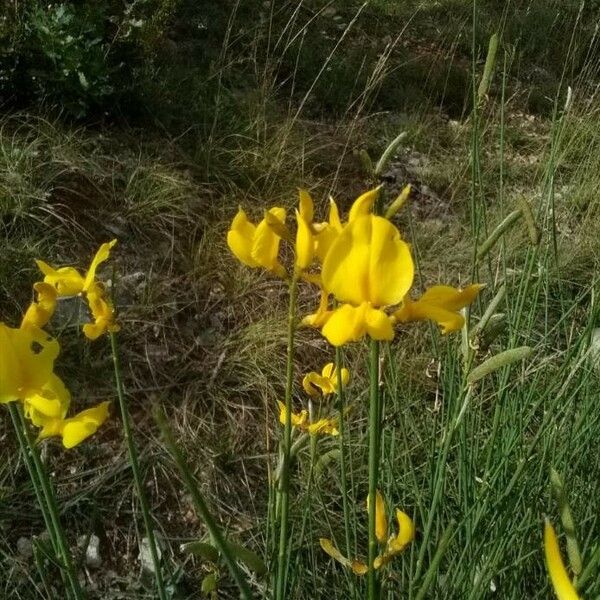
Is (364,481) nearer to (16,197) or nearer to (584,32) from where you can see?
(16,197)

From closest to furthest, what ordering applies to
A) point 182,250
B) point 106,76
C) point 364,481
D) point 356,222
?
point 356,222 < point 364,481 < point 182,250 < point 106,76

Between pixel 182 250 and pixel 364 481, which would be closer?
pixel 364 481

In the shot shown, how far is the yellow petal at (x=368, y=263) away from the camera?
0.62 m

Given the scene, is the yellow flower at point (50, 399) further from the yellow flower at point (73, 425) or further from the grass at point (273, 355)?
the grass at point (273, 355)

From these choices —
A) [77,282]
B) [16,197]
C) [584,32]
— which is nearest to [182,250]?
[16,197]

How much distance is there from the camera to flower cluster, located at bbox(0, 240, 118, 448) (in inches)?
26.3

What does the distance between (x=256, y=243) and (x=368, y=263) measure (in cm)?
14

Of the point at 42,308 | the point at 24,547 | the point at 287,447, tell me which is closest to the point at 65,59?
the point at 24,547

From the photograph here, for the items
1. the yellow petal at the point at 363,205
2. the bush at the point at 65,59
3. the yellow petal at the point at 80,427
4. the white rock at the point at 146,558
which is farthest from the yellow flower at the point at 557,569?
the bush at the point at 65,59

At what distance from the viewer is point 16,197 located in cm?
209

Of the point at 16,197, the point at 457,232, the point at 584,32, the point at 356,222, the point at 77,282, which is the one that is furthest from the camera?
the point at 584,32

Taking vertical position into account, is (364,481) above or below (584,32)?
below

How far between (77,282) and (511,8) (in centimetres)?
434

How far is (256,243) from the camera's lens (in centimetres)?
72
